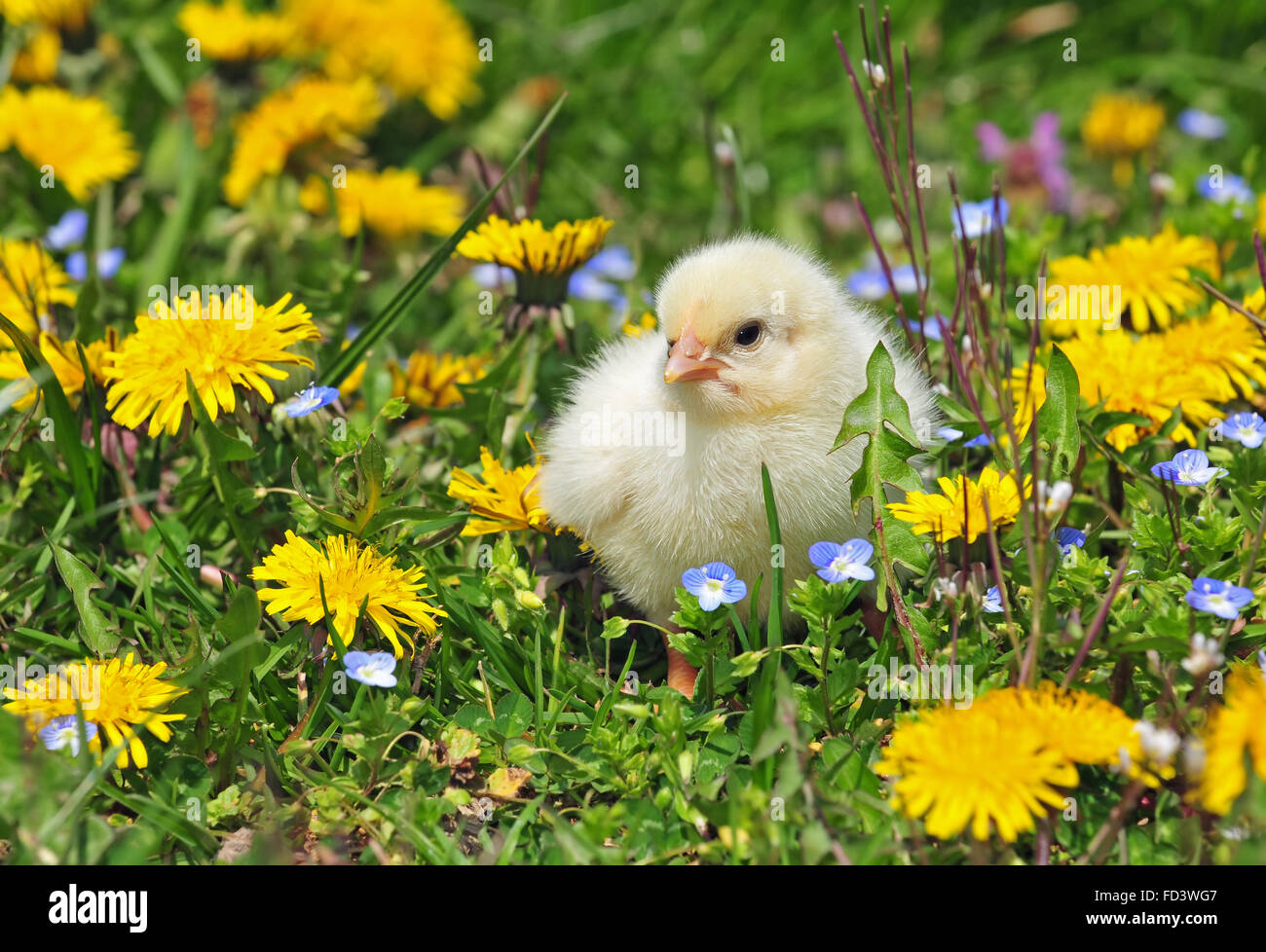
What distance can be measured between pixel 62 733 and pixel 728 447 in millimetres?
1607

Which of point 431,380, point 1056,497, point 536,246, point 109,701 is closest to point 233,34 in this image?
point 431,380

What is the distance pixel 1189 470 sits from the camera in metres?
2.88

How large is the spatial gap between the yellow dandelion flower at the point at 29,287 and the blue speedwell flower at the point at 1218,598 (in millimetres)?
3063

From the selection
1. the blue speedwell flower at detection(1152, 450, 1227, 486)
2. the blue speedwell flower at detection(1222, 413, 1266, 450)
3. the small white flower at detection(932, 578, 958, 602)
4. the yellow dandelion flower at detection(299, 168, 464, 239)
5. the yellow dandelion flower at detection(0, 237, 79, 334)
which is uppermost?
the yellow dandelion flower at detection(299, 168, 464, 239)

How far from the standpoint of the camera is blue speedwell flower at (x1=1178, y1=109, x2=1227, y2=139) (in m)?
5.52

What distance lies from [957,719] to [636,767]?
70 cm

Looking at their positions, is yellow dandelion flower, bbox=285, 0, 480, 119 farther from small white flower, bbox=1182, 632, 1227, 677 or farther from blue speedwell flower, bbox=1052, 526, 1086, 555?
small white flower, bbox=1182, 632, 1227, 677

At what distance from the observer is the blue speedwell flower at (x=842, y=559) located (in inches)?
105

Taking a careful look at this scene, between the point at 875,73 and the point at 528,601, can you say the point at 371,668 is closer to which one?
the point at 528,601

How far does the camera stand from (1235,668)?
2.51 metres

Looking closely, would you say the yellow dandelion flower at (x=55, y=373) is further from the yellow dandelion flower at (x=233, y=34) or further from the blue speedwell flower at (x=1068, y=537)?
the blue speedwell flower at (x=1068, y=537)

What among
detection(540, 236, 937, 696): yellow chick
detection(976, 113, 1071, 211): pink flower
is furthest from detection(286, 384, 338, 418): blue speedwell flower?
detection(976, 113, 1071, 211): pink flower

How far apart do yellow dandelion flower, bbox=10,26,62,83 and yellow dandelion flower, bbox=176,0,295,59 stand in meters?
0.55

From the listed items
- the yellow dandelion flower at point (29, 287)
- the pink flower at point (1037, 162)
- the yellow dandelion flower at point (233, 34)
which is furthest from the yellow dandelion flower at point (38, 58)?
the pink flower at point (1037, 162)
